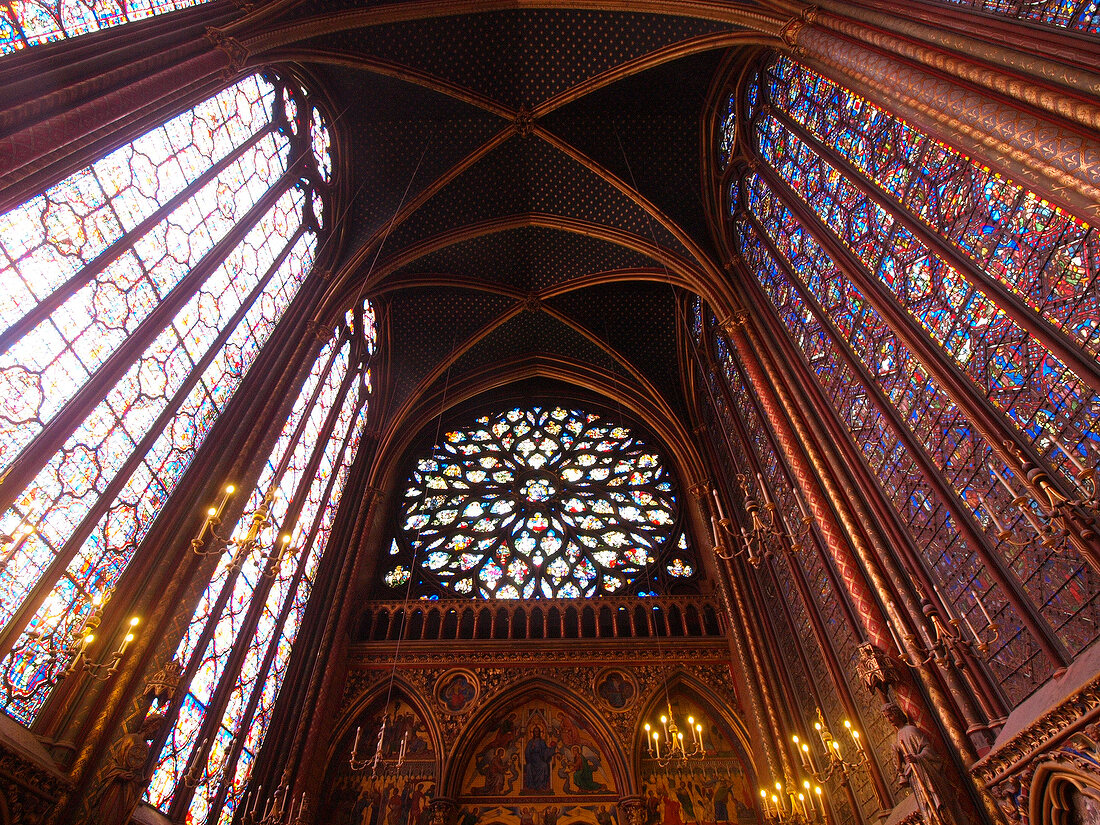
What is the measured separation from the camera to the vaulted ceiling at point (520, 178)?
11.0m

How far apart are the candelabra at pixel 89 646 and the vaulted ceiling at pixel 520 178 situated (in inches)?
289

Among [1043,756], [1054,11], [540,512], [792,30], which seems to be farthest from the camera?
[540,512]

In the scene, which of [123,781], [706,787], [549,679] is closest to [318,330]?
[123,781]

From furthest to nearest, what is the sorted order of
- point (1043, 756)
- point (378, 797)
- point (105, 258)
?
1. point (378, 797)
2. point (105, 258)
3. point (1043, 756)

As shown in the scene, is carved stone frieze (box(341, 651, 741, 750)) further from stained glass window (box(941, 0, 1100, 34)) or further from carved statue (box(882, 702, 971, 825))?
stained glass window (box(941, 0, 1100, 34))

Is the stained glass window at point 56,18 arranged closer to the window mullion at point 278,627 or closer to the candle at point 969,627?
the window mullion at point 278,627

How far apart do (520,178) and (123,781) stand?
11.7 metres

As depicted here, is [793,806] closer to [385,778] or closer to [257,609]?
[385,778]

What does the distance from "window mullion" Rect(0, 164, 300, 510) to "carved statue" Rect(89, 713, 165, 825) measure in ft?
8.14

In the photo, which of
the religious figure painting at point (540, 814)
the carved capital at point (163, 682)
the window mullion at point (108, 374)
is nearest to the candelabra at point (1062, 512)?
the carved capital at point (163, 682)

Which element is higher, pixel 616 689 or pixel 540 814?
pixel 616 689

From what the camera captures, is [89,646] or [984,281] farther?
[984,281]

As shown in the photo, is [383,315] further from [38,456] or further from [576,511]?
[38,456]

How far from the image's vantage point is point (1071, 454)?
527 cm
